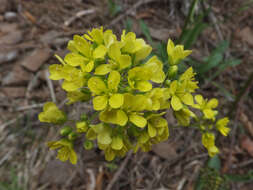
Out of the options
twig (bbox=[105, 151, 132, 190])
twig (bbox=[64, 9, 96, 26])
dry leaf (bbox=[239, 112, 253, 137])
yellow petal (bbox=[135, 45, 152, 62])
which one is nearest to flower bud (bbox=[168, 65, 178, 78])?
yellow petal (bbox=[135, 45, 152, 62])

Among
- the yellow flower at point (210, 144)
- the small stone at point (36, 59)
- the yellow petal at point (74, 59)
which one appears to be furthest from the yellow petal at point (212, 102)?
the small stone at point (36, 59)

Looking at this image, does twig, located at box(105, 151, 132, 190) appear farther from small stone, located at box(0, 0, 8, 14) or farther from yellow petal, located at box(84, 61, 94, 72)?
small stone, located at box(0, 0, 8, 14)

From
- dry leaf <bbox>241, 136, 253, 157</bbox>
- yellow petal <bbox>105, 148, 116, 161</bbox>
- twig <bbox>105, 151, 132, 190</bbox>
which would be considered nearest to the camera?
yellow petal <bbox>105, 148, 116, 161</bbox>

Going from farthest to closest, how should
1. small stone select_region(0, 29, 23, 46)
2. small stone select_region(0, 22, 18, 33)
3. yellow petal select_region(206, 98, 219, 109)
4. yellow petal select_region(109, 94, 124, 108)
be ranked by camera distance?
small stone select_region(0, 22, 18, 33)
small stone select_region(0, 29, 23, 46)
yellow petal select_region(206, 98, 219, 109)
yellow petal select_region(109, 94, 124, 108)

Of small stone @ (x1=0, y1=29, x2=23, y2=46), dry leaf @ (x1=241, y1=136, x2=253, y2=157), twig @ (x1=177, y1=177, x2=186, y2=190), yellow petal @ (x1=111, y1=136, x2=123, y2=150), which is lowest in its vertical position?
twig @ (x1=177, y1=177, x2=186, y2=190)

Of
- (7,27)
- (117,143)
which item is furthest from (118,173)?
(7,27)

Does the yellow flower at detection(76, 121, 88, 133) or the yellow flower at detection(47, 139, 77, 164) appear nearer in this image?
the yellow flower at detection(76, 121, 88, 133)

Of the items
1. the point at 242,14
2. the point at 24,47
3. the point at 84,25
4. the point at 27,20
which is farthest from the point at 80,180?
the point at 242,14

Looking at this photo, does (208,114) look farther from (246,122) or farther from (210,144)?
(246,122)
